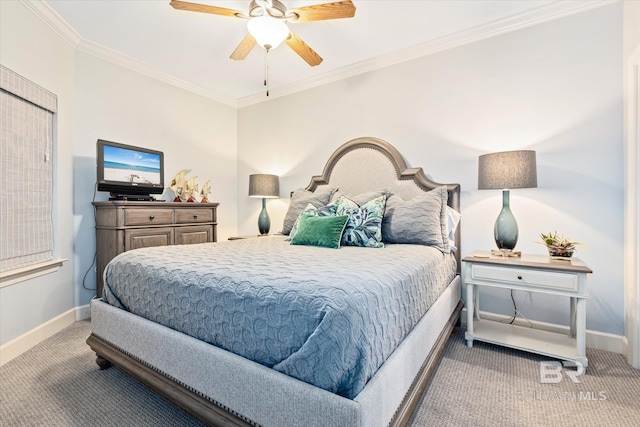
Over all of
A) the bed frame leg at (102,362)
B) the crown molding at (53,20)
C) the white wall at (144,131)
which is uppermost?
the crown molding at (53,20)

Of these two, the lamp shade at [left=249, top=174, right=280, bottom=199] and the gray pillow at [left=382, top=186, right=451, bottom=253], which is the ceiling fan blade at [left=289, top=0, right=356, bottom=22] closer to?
the gray pillow at [left=382, top=186, right=451, bottom=253]

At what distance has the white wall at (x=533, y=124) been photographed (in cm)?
222

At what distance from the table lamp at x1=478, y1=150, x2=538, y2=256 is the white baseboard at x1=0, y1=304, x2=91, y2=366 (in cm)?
369

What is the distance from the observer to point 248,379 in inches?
43.8

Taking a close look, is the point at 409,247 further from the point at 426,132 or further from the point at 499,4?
the point at 499,4

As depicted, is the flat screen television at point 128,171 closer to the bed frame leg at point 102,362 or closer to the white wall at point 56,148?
the white wall at point 56,148

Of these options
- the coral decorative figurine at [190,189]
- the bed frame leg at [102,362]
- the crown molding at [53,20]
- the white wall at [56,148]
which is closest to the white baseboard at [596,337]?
the bed frame leg at [102,362]

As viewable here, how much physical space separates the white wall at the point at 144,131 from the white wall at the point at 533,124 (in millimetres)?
2033

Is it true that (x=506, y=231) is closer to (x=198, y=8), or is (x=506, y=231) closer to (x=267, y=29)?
(x=267, y=29)

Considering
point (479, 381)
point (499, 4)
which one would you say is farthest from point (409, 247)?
point (499, 4)

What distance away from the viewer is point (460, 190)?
9.23 feet

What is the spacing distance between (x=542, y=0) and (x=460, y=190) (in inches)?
63.0

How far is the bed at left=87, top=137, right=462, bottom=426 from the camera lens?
0.98 metres

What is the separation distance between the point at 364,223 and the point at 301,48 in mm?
1560
